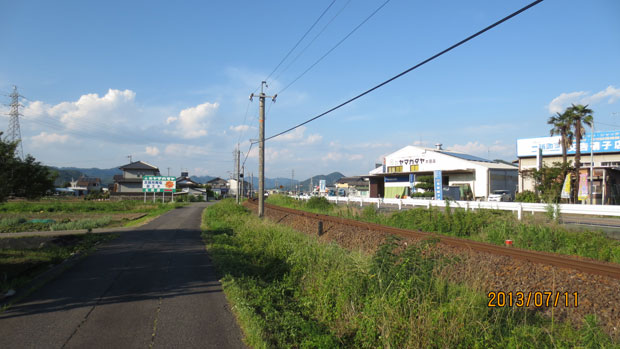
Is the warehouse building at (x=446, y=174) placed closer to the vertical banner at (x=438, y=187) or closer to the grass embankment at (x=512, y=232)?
the vertical banner at (x=438, y=187)

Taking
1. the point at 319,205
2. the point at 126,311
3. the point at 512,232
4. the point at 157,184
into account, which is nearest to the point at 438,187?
the point at 319,205

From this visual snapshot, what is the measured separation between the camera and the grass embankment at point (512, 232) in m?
9.40

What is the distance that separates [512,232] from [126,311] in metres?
10.7

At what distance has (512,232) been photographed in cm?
1135

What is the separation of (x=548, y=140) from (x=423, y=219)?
37042mm

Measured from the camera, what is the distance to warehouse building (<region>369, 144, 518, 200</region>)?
45.5 metres

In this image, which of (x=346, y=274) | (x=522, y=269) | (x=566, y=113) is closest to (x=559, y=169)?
(x=566, y=113)

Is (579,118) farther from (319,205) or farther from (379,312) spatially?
(379,312)

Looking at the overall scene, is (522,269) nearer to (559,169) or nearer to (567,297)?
(567,297)

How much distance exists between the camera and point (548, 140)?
43031mm
